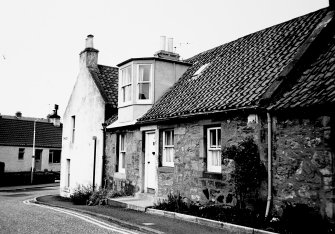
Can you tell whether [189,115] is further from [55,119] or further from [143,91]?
[55,119]

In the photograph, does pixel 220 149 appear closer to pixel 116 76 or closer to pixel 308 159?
pixel 308 159

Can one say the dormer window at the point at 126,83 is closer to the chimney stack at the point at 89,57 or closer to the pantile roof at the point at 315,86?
the chimney stack at the point at 89,57

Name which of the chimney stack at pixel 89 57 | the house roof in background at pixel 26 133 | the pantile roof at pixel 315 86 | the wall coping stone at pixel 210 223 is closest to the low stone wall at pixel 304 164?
the pantile roof at pixel 315 86

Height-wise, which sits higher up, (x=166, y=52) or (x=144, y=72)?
(x=166, y=52)

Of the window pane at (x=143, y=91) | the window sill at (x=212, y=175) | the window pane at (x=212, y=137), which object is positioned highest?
the window pane at (x=143, y=91)

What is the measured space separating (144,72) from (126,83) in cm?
117

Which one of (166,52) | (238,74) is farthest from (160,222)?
(166,52)

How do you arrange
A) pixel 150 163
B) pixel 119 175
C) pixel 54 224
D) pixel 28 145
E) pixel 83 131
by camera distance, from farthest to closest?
pixel 28 145
pixel 83 131
pixel 119 175
pixel 150 163
pixel 54 224

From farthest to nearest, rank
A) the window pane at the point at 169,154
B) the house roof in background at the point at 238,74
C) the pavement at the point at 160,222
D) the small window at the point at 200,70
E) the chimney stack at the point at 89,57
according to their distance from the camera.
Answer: the chimney stack at the point at 89,57, the small window at the point at 200,70, the window pane at the point at 169,154, the house roof in background at the point at 238,74, the pavement at the point at 160,222

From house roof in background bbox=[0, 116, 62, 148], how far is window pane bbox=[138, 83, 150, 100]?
27940 millimetres

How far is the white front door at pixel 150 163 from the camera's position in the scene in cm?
1433

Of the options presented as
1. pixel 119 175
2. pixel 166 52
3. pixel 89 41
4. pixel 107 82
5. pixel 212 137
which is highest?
pixel 89 41

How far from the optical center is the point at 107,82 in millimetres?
20188

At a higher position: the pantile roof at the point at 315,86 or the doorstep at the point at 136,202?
the pantile roof at the point at 315,86
